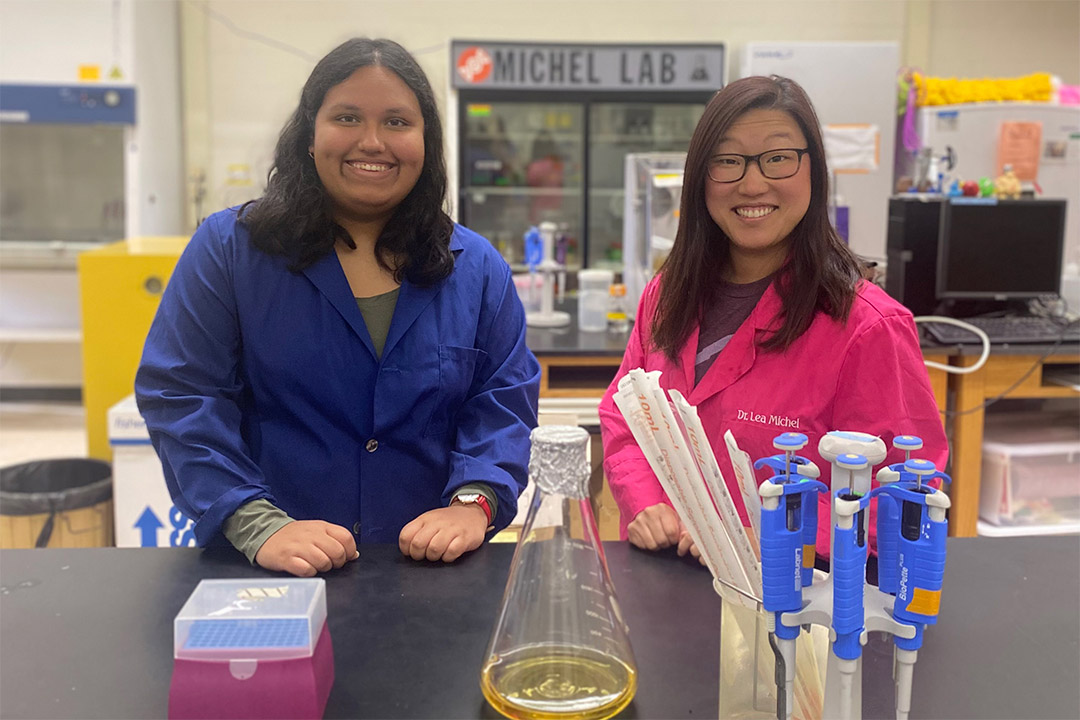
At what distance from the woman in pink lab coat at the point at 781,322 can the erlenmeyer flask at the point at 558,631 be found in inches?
14.3

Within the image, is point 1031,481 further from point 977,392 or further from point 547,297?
point 547,297

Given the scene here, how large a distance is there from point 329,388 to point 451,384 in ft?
0.58

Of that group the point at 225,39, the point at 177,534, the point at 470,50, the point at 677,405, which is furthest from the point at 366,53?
the point at 225,39

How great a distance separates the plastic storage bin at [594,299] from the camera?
3170mm

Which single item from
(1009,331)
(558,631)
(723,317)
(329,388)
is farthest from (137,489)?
(1009,331)

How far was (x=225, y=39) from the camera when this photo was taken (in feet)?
18.7

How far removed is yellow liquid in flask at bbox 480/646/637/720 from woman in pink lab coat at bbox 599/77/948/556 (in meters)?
0.36

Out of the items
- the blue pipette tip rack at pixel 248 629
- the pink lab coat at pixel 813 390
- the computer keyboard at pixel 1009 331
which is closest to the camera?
the blue pipette tip rack at pixel 248 629

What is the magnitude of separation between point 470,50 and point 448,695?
4907mm

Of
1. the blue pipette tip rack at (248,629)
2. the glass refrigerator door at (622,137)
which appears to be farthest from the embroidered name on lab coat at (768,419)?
the glass refrigerator door at (622,137)

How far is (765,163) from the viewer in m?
1.26

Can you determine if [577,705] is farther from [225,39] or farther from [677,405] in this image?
[225,39]

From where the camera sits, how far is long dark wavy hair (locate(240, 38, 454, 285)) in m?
1.32

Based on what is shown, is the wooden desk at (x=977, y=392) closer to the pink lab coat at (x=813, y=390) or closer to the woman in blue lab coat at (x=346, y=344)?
the pink lab coat at (x=813, y=390)
